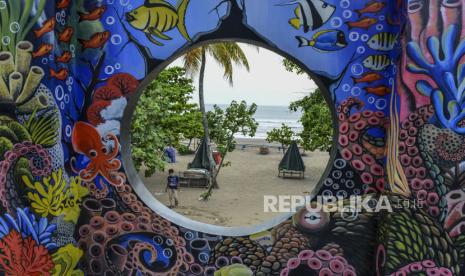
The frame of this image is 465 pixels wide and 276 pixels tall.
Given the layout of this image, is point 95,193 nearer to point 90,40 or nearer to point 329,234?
point 90,40

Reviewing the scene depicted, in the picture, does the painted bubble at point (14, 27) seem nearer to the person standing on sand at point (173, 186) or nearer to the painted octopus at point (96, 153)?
the painted octopus at point (96, 153)

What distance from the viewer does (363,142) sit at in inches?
140

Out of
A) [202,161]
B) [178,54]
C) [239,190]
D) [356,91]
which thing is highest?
[178,54]

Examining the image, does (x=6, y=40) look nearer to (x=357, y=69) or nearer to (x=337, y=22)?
(x=337, y=22)

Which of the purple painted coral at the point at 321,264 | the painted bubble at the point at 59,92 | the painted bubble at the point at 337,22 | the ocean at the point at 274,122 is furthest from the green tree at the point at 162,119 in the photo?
the ocean at the point at 274,122

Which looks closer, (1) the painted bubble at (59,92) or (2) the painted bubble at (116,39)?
(1) the painted bubble at (59,92)

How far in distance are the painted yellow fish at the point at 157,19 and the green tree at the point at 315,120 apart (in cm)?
652

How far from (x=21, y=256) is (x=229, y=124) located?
845cm

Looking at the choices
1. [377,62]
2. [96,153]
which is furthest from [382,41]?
[96,153]

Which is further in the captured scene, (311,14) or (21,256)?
(311,14)

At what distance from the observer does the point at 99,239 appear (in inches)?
151

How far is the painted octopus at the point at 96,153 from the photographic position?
12.3 feet

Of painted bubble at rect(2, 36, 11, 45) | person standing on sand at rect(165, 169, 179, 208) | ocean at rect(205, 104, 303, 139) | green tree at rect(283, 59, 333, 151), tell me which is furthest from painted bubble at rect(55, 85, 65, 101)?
ocean at rect(205, 104, 303, 139)

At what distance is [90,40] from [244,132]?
7.89 meters
